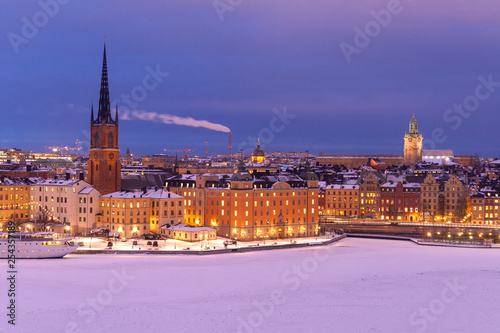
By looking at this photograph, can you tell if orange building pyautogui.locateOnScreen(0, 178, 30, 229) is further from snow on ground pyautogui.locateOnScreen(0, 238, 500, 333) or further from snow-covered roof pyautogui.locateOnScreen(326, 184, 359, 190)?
snow-covered roof pyautogui.locateOnScreen(326, 184, 359, 190)

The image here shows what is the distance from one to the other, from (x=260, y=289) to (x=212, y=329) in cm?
963

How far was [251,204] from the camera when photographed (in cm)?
6625

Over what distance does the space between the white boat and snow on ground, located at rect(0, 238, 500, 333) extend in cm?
115

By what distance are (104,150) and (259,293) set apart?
124 feet

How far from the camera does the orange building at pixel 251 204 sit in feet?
217

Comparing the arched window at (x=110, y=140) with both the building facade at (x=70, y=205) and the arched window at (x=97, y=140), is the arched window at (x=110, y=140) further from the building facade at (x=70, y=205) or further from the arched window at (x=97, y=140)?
the building facade at (x=70, y=205)

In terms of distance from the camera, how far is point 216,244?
6097 centimetres

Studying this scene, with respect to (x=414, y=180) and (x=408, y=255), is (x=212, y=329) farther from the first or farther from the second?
(x=414, y=180)

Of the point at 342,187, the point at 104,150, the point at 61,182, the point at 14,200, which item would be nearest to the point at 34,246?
the point at 61,182

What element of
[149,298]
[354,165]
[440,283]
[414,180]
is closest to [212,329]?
[149,298]

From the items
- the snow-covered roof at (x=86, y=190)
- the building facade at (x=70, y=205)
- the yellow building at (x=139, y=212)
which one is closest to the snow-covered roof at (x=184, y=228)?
the yellow building at (x=139, y=212)

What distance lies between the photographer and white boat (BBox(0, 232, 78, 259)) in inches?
2085

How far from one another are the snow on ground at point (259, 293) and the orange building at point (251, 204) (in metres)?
9.48

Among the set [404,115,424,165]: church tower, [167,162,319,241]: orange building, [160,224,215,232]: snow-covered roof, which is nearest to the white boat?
[160,224,215,232]: snow-covered roof
